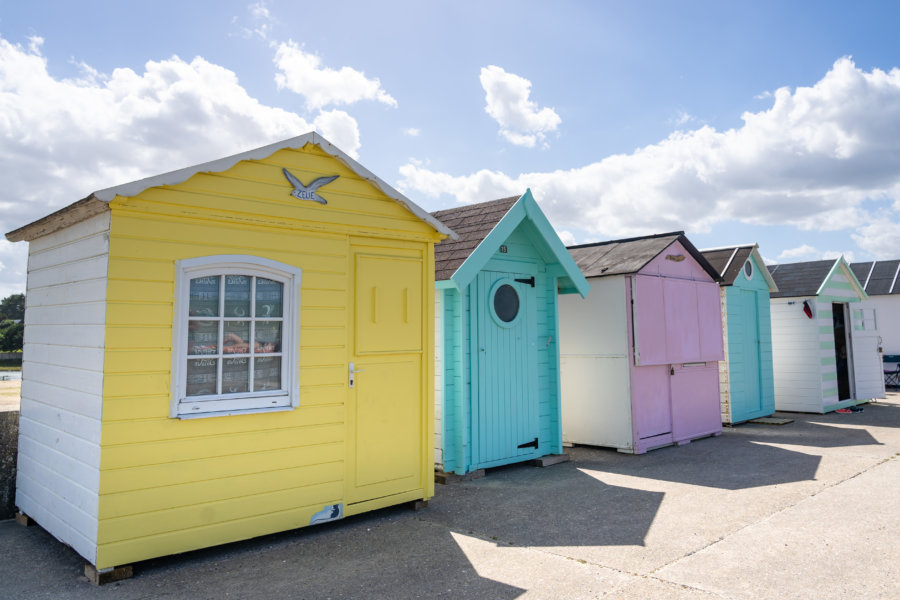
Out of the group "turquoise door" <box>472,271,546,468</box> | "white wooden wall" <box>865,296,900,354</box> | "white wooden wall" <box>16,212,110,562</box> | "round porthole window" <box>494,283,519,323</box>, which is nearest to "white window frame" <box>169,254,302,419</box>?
"white wooden wall" <box>16,212,110,562</box>

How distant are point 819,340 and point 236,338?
41.4 feet

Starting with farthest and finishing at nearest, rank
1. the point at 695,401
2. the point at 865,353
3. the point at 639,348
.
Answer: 1. the point at 865,353
2. the point at 695,401
3. the point at 639,348

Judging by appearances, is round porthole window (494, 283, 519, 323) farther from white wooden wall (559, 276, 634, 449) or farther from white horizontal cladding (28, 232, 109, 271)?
white horizontal cladding (28, 232, 109, 271)

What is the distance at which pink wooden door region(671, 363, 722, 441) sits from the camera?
9.42 metres

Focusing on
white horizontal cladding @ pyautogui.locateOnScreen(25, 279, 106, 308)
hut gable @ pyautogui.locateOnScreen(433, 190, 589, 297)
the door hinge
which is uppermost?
hut gable @ pyautogui.locateOnScreen(433, 190, 589, 297)

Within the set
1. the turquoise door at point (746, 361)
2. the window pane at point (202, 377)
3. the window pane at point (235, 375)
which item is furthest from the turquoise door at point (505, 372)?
the turquoise door at point (746, 361)

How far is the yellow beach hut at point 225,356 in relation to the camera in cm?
421

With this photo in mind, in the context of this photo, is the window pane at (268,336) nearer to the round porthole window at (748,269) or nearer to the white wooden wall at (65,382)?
the white wooden wall at (65,382)

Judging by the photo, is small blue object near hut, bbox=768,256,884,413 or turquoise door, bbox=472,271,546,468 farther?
small blue object near hut, bbox=768,256,884,413

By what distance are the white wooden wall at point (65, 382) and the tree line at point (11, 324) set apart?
22.1m

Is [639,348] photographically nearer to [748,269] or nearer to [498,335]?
[498,335]

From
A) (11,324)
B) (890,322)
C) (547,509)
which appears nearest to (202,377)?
(547,509)

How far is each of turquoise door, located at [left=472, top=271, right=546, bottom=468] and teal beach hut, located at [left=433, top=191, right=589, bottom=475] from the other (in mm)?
13

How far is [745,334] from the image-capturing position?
11734 mm
